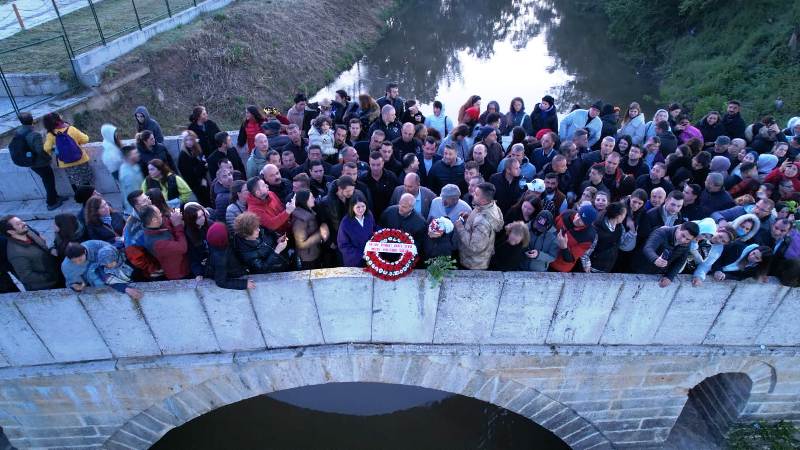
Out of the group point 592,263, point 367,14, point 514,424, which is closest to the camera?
point 592,263

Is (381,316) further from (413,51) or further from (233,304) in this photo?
(413,51)

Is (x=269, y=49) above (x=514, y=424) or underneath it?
above

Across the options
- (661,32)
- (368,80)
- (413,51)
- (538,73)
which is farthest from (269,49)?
(661,32)

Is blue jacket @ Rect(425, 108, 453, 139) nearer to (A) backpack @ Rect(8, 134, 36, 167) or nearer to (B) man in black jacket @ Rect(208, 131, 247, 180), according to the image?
(B) man in black jacket @ Rect(208, 131, 247, 180)

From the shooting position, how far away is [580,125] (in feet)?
27.6

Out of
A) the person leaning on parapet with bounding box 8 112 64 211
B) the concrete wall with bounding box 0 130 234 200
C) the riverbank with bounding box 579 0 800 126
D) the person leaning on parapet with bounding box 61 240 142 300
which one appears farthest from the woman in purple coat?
the riverbank with bounding box 579 0 800 126

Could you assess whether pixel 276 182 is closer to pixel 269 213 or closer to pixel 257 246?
pixel 269 213

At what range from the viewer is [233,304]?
509cm

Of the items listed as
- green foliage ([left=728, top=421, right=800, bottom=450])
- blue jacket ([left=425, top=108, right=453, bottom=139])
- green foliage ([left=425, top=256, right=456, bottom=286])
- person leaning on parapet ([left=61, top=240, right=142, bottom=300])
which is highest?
blue jacket ([left=425, top=108, right=453, bottom=139])

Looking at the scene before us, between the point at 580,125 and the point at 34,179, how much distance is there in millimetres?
8996

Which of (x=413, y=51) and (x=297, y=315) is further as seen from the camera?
(x=413, y=51)

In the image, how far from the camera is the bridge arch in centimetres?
565

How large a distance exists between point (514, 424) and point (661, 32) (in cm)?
2199

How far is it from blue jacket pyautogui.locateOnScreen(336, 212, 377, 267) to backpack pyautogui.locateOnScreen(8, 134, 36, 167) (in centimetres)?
515
